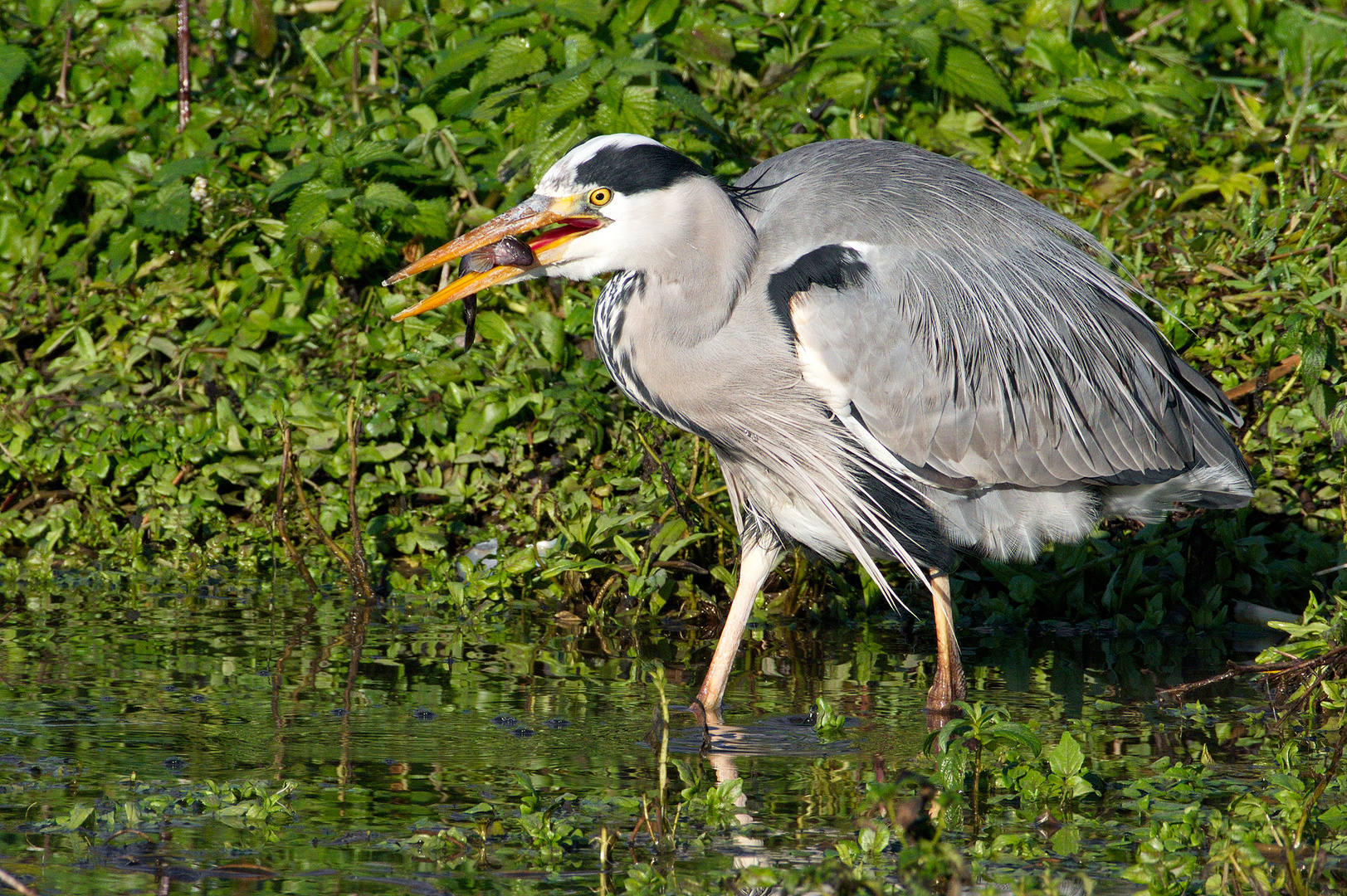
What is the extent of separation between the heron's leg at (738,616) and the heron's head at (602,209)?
3.09ft

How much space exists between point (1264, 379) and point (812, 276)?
2097 mm

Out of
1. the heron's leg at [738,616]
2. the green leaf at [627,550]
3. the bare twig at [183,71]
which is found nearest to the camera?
the heron's leg at [738,616]

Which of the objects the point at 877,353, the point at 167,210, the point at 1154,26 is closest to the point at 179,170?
the point at 167,210

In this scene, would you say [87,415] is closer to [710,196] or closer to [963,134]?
[710,196]

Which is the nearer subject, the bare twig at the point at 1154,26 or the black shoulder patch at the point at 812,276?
the black shoulder patch at the point at 812,276

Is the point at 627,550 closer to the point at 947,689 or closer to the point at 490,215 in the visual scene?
the point at 947,689

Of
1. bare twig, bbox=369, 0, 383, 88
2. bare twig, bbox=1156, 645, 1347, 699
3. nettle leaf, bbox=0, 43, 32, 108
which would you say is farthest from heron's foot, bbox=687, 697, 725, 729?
nettle leaf, bbox=0, 43, 32, 108

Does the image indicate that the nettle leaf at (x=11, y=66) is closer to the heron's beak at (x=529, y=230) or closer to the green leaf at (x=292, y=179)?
the green leaf at (x=292, y=179)

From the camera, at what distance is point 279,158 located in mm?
6398

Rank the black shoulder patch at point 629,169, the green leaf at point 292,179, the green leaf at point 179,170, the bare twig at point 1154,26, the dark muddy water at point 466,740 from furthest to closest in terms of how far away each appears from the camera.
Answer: the bare twig at point 1154,26
the green leaf at point 179,170
the green leaf at point 292,179
the black shoulder patch at point 629,169
the dark muddy water at point 466,740

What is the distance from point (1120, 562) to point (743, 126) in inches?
99.4

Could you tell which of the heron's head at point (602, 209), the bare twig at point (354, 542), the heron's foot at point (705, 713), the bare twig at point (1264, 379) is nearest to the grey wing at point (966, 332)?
the heron's head at point (602, 209)

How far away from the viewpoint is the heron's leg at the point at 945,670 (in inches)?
156

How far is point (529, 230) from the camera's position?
3.85m
